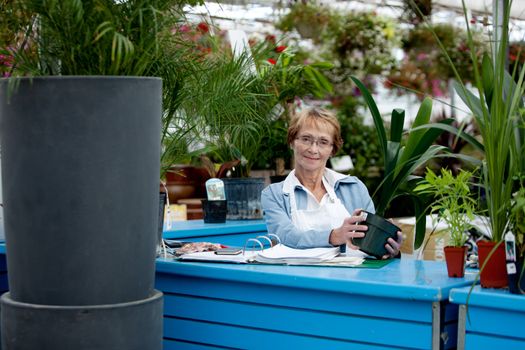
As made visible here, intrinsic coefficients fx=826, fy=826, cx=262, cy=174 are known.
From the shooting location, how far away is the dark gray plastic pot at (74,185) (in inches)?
89.4

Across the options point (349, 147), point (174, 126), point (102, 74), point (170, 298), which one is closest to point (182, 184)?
point (349, 147)

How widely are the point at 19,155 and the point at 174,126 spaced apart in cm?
140

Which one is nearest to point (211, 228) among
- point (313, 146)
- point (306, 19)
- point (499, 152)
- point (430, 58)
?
point (313, 146)

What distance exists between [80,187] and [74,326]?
1.25ft

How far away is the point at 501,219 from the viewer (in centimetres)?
243

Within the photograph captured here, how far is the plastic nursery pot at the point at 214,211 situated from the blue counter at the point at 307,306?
4.76ft

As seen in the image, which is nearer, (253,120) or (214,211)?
(214,211)

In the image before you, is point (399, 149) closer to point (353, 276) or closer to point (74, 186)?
point (353, 276)

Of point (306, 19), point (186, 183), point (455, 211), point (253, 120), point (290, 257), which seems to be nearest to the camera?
point (455, 211)

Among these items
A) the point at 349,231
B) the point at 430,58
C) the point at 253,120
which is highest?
the point at 430,58

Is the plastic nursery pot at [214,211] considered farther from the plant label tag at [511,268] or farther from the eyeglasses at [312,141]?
the plant label tag at [511,268]

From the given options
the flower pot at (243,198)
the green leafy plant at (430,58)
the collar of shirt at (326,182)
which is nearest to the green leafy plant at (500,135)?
the collar of shirt at (326,182)

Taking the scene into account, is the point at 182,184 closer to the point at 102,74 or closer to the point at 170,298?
the point at 170,298

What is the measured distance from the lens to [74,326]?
7.41 ft
